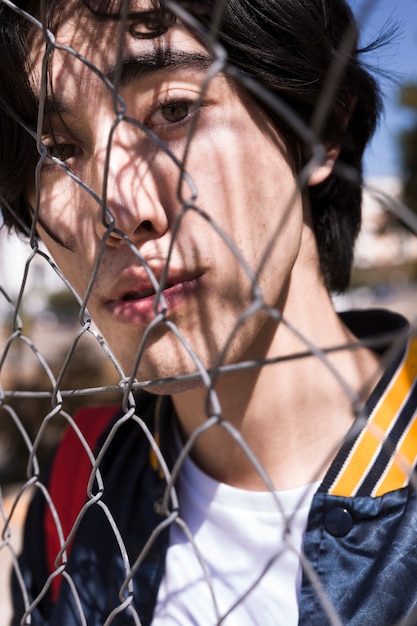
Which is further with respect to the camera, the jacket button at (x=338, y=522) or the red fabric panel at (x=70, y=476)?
the red fabric panel at (x=70, y=476)

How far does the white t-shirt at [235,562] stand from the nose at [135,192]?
49 cm

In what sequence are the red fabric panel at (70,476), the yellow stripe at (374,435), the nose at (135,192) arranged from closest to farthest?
the nose at (135,192) < the yellow stripe at (374,435) < the red fabric panel at (70,476)

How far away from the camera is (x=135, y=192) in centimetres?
92

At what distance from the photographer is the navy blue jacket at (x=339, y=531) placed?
94 cm

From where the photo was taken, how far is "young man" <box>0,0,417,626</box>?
938 mm

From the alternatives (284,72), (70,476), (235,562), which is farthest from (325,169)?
(70,476)

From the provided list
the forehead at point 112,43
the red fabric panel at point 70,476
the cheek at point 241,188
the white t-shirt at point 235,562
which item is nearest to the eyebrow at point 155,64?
the forehead at point 112,43

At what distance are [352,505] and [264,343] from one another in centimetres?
33

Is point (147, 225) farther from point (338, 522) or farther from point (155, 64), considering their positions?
point (338, 522)

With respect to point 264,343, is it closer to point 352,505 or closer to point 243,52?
point 352,505

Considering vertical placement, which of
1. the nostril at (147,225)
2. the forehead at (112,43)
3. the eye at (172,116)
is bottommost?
the nostril at (147,225)

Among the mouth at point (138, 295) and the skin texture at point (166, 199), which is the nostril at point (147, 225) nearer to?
the skin texture at point (166, 199)

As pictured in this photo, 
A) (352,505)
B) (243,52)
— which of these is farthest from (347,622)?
(243,52)

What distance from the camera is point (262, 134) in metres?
1.04
